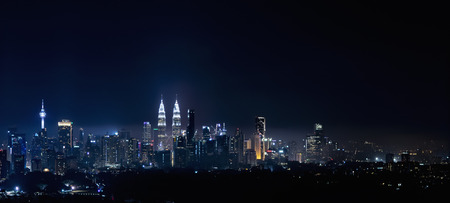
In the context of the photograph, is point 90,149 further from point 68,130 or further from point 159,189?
point 159,189

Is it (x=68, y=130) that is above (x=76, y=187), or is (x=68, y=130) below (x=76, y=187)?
above

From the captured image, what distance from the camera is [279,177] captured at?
26688 millimetres

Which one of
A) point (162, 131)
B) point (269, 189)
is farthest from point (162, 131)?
point (269, 189)

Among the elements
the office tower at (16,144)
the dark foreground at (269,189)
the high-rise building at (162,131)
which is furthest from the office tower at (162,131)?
the dark foreground at (269,189)

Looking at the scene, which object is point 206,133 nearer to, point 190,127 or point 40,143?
point 190,127

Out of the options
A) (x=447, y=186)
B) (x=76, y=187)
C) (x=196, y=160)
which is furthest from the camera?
(x=196, y=160)

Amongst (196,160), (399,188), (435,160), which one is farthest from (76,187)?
(435,160)

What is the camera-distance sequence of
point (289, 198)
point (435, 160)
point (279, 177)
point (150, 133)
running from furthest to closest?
1. point (150, 133)
2. point (435, 160)
3. point (279, 177)
4. point (289, 198)

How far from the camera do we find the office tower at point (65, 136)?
2017 inches

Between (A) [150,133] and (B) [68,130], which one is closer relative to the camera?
(B) [68,130]

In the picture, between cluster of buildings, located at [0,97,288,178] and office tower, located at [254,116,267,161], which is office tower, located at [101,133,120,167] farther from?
office tower, located at [254,116,267,161]

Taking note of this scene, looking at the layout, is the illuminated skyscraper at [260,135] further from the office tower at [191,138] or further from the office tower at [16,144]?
the office tower at [16,144]

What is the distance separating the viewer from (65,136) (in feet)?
170

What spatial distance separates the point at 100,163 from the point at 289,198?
33172mm
